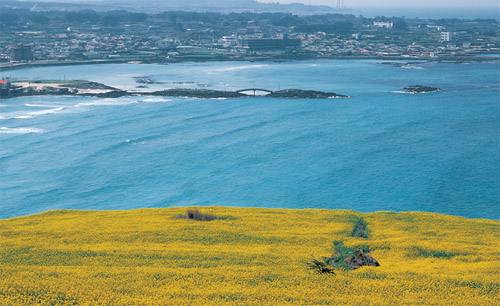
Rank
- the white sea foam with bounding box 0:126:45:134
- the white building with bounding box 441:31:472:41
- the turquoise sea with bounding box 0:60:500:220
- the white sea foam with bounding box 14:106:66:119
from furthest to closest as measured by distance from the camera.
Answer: the white building with bounding box 441:31:472:41 < the white sea foam with bounding box 14:106:66:119 < the white sea foam with bounding box 0:126:45:134 < the turquoise sea with bounding box 0:60:500:220

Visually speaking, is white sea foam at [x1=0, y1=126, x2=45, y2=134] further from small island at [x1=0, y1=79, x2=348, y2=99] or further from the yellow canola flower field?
the yellow canola flower field

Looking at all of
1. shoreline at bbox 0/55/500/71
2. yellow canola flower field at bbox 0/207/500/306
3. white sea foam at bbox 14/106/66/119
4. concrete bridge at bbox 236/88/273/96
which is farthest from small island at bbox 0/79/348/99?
yellow canola flower field at bbox 0/207/500/306

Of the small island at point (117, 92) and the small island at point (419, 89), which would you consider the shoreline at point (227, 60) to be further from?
the small island at point (419, 89)

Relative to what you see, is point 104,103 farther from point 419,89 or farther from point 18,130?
point 419,89

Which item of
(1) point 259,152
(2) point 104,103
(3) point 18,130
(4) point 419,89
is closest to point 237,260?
Answer: (1) point 259,152

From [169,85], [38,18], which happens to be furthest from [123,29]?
[169,85]

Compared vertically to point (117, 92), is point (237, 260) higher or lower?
lower

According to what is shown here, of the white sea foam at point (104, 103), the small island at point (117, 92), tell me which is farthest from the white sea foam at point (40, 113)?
the small island at point (117, 92)
